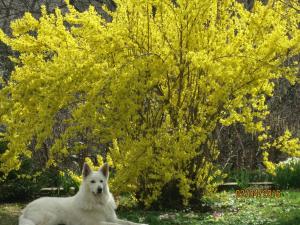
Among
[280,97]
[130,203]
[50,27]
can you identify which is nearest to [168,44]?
[50,27]

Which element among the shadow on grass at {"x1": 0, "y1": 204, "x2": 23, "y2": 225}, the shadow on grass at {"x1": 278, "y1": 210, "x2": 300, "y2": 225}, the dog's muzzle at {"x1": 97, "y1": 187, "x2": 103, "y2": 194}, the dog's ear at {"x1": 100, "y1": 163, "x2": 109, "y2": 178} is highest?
the dog's ear at {"x1": 100, "y1": 163, "x2": 109, "y2": 178}

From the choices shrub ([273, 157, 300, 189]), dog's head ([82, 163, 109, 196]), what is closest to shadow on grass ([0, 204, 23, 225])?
dog's head ([82, 163, 109, 196])

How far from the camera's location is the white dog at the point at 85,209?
21.6 feet

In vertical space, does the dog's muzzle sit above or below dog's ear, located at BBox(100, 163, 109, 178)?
below

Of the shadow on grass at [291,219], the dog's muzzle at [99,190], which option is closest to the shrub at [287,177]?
the shadow on grass at [291,219]

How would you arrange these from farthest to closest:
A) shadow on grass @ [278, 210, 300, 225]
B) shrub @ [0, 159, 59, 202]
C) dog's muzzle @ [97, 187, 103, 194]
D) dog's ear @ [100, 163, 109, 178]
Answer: shrub @ [0, 159, 59, 202]
shadow on grass @ [278, 210, 300, 225]
dog's ear @ [100, 163, 109, 178]
dog's muzzle @ [97, 187, 103, 194]

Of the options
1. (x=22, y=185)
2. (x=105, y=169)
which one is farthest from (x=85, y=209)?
(x=22, y=185)

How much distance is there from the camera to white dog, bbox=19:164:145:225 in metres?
6.58

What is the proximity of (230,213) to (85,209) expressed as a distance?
2.10 m

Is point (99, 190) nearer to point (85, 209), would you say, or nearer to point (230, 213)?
point (85, 209)
